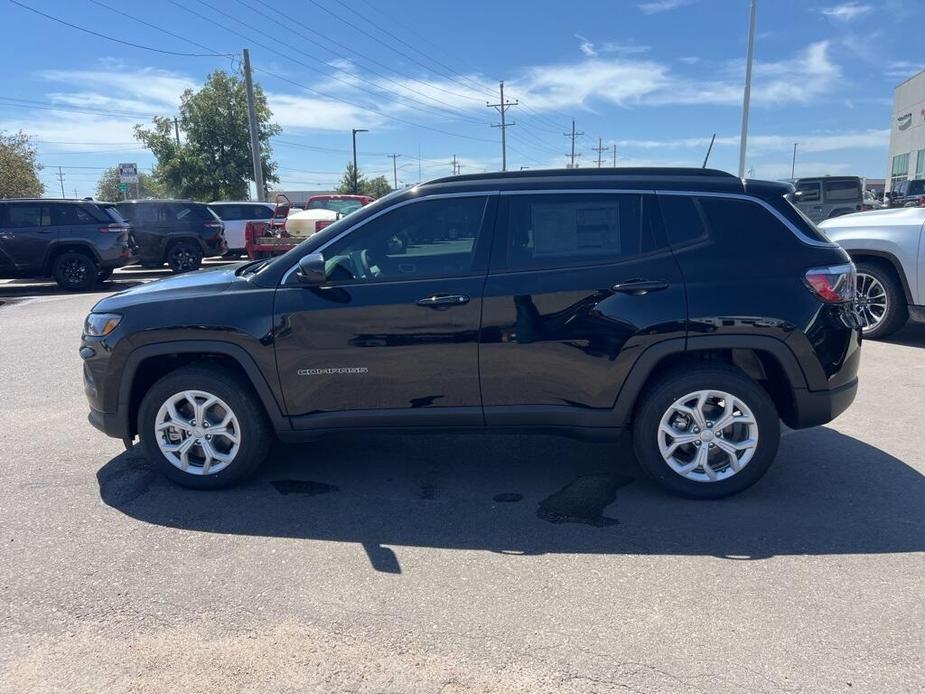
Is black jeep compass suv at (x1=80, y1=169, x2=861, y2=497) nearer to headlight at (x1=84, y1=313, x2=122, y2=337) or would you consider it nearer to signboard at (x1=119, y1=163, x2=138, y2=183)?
headlight at (x1=84, y1=313, x2=122, y2=337)

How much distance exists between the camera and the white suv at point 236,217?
66.4 ft

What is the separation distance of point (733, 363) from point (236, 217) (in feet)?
61.9

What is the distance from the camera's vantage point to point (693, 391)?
391cm

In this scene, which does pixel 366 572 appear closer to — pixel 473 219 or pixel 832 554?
pixel 473 219

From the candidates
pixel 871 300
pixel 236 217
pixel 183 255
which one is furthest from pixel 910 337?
pixel 236 217

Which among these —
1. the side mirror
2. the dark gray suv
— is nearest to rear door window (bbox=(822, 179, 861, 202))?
the dark gray suv

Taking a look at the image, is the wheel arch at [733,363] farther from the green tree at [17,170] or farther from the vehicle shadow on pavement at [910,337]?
the green tree at [17,170]

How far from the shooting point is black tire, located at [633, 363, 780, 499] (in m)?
3.90

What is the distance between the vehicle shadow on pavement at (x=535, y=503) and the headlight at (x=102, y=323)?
3.20 ft

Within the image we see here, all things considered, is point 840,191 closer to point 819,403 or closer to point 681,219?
point 819,403

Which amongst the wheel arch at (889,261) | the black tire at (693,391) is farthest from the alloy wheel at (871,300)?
the black tire at (693,391)

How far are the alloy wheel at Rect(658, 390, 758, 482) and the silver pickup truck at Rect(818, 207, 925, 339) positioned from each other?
463 cm

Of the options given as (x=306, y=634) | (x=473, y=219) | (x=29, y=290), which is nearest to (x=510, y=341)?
(x=473, y=219)

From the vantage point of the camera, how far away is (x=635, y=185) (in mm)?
4027
